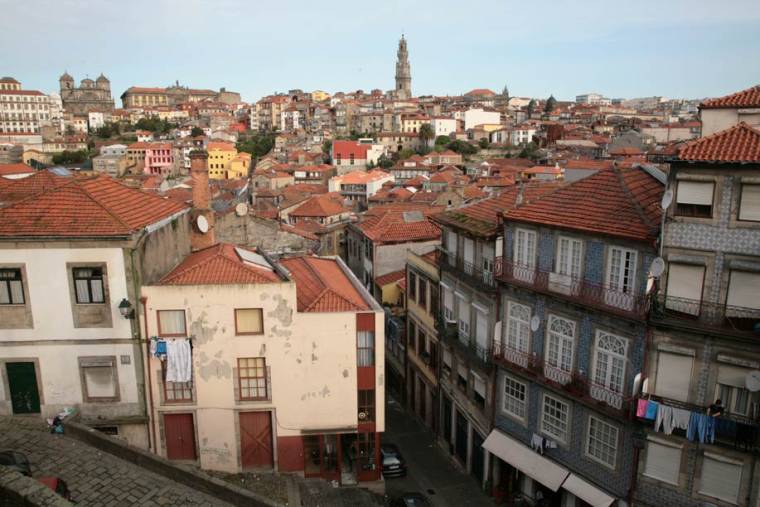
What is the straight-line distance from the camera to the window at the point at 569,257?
1845 cm

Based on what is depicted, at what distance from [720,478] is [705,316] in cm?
459

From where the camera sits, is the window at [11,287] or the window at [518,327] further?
the window at [518,327]

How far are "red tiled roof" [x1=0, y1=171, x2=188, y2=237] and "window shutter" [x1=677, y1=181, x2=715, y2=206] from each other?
16479 millimetres

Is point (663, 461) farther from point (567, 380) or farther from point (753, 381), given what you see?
point (753, 381)

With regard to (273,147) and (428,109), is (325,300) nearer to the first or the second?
(273,147)

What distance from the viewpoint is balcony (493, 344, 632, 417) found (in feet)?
56.7

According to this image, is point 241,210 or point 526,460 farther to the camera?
point 241,210

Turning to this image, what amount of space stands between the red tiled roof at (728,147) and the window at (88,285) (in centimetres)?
1793

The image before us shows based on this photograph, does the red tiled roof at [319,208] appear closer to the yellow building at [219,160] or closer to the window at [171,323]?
the window at [171,323]

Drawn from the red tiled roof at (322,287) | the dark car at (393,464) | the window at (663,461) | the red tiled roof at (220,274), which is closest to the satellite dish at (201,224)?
the red tiled roof at (322,287)

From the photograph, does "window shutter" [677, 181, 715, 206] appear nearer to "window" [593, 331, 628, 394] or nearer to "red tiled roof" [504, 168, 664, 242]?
"red tiled roof" [504, 168, 664, 242]

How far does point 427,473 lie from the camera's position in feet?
80.8

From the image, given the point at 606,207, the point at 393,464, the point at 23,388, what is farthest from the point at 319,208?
the point at 606,207

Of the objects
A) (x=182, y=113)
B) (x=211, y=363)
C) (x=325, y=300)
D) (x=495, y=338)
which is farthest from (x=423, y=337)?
(x=182, y=113)
